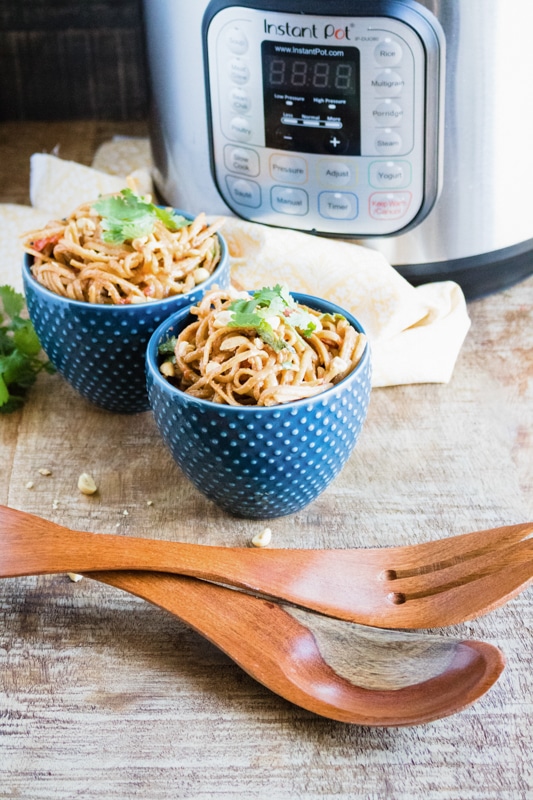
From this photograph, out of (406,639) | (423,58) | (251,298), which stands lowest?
(406,639)

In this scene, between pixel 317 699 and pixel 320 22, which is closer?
pixel 317 699

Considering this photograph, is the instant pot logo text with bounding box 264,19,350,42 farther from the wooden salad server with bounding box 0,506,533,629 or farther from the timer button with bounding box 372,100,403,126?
the wooden salad server with bounding box 0,506,533,629

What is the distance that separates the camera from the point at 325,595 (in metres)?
0.65

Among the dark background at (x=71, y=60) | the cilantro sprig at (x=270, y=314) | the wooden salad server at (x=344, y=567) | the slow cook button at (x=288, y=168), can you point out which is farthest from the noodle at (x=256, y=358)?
the dark background at (x=71, y=60)

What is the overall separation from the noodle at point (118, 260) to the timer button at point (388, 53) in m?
0.21

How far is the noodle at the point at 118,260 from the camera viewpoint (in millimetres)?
818

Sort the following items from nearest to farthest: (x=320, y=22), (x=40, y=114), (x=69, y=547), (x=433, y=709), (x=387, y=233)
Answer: (x=433, y=709) < (x=69, y=547) < (x=320, y=22) < (x=387, y=233) < (x=40, y=114)

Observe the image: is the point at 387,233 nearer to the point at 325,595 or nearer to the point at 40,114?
the point at 325,595

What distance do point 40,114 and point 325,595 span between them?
46.1 inches

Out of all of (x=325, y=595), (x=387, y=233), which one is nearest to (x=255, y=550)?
(x=325, y=595)

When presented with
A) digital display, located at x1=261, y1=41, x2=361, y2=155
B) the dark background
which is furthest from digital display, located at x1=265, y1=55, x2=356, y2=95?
the dark background

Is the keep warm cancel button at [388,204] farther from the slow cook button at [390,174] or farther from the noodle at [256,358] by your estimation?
the noodle at [256,358]

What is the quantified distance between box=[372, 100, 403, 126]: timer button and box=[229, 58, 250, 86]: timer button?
0.13 meters

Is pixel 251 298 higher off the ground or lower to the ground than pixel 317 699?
higher
